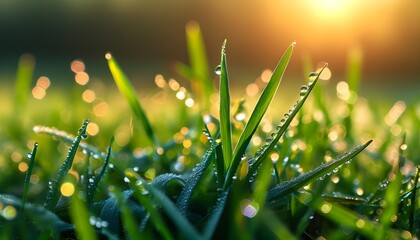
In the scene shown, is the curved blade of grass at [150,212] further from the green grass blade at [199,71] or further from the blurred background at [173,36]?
the blurred background at [173,36]

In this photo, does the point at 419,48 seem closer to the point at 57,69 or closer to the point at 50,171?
the point at 57,69

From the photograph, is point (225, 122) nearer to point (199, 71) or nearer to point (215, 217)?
point (215, 217)

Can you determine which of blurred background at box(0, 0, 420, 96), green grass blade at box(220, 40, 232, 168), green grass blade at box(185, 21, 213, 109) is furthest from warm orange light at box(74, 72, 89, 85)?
blurred background at box(0, 0, 420, 96)

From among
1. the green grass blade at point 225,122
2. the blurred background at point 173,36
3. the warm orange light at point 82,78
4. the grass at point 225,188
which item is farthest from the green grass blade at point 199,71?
the blurred background at point 173,36

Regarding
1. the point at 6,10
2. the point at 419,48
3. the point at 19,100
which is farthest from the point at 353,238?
the point at 6,10

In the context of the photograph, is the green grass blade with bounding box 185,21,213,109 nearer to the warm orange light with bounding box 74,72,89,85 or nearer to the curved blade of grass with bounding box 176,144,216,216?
the warm orange light with bounding box 74,72,89,85
